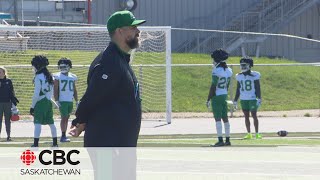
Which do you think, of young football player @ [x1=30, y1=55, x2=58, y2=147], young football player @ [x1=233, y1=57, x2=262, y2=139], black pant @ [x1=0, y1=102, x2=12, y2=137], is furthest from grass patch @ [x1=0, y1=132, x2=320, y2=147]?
young football player @ [x1=30, y1=55, x2=58, y2=147]

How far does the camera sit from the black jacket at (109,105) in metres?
8.95

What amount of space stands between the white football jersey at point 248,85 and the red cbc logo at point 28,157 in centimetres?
565

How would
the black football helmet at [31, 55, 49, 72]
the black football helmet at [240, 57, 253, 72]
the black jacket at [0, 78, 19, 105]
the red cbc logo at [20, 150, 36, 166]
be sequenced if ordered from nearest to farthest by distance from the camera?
the red cbc logo at [20, 150, 36, 166] → the black football helmet at [31, 55, 49, 72] → the black football helmet at [240, 57, 253, 72] → the black jacket at [0, 78, 19, 105]

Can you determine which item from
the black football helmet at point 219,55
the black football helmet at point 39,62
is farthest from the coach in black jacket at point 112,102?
the black football helmet at point 219,55

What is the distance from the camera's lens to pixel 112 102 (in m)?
8.99

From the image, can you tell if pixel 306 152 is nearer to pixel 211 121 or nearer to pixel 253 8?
pixel 211 121

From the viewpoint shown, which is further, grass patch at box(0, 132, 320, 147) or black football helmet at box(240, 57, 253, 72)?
black football helmet at box(240, 57, 253, 72)

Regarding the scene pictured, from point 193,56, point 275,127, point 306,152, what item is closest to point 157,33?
point 275,127

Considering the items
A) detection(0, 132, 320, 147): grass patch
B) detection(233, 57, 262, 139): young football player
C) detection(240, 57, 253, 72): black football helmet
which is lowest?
detection(0, 132, 320, 147): grass patch

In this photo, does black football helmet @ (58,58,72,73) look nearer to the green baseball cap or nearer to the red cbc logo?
the red cbc logo

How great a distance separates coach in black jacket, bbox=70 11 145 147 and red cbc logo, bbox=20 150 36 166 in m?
6.24

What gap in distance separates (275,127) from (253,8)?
771 inches

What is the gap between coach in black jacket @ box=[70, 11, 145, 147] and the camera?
8961 mm

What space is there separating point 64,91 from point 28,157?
13.9 ft
